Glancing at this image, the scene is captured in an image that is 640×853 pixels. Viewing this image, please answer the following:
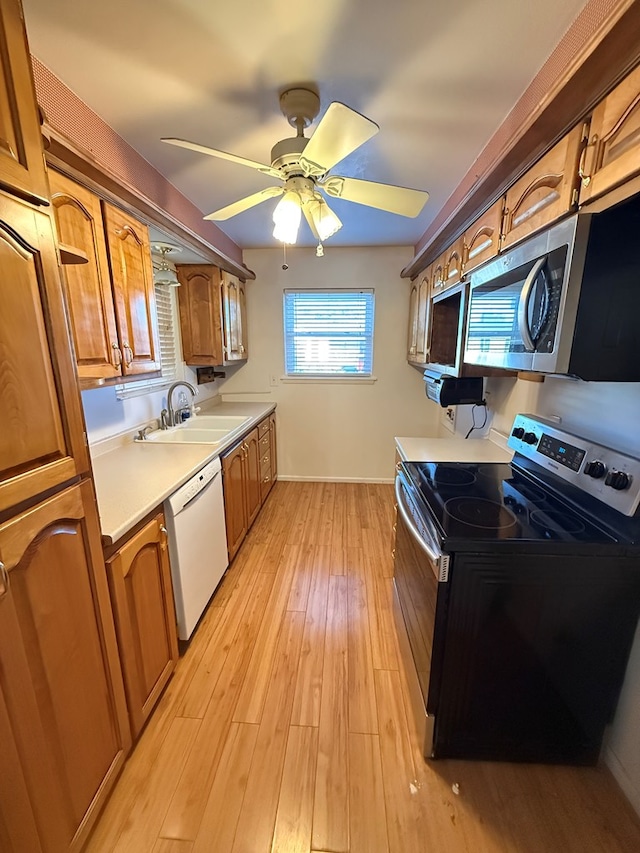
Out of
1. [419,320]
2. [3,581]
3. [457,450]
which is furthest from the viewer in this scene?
[419,320]

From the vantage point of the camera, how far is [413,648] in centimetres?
158

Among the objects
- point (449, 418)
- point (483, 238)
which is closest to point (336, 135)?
point (483, 238)


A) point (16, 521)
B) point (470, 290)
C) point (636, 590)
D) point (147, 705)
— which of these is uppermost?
point (470, 290)

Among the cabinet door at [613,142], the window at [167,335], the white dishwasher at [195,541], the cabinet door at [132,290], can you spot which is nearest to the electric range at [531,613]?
the cabinet door at [613,142]

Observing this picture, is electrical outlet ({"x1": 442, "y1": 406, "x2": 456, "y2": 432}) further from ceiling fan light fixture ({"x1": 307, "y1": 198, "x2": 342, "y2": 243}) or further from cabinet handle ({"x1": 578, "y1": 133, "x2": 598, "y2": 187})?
cabinet handle ({"x1": 578, "y1": 133, "x2": 598, "y2": 187})

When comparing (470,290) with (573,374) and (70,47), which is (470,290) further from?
(70,47)

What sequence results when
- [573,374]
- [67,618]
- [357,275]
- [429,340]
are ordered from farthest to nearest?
[357,275] → [429,340] → [573,374] → [67,618]

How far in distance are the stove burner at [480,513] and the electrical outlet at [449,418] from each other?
1885mm

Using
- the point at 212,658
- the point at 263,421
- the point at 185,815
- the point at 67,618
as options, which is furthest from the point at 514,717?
the point at 263,421

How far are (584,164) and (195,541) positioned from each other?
85.2 inches

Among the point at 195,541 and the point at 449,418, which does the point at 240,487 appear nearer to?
the point at 195,541

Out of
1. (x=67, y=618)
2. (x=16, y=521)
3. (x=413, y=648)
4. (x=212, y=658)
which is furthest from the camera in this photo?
(x=212, y=658)

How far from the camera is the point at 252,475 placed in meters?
3.00

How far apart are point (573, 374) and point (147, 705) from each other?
6.62 feet
